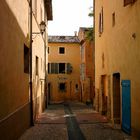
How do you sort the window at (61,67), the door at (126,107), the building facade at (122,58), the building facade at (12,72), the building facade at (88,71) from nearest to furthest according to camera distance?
the building facade at (12,72)
the building facade at (122,58)
the door at (126,107)
the building facade at (88,71)
the window at (61,67)

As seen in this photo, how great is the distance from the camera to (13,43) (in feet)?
33.4

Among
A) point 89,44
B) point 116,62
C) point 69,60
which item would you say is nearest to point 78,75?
point 69,60

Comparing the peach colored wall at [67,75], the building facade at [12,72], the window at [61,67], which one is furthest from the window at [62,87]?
the building facade at [12,72]

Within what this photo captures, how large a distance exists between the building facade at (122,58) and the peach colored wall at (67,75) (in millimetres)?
24663

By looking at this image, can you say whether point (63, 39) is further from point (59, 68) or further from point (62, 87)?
point (62, 87)

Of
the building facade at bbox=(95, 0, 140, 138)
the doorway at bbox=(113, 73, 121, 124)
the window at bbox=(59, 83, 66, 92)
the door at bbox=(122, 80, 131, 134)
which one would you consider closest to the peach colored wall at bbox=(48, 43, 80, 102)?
the window at bbox=(59, 83, 66, 92)

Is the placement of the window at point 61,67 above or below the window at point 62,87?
above

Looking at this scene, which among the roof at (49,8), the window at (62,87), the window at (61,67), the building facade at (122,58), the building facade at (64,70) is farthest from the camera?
the window at (61,67)

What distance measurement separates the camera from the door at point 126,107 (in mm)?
12834

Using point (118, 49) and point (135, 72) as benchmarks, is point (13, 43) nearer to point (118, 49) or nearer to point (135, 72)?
point (135, 72)

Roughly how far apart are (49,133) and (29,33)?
4.29 metres

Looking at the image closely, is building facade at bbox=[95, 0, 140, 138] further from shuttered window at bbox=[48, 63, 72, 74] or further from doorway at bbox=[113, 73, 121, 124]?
shuttered window at bbox=[48, 63, 72, 74]

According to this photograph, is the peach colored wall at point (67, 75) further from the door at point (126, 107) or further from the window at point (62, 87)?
the door at point (126, 107)

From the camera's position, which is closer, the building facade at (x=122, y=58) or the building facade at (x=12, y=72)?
the building facade at (x=12, y=72)
